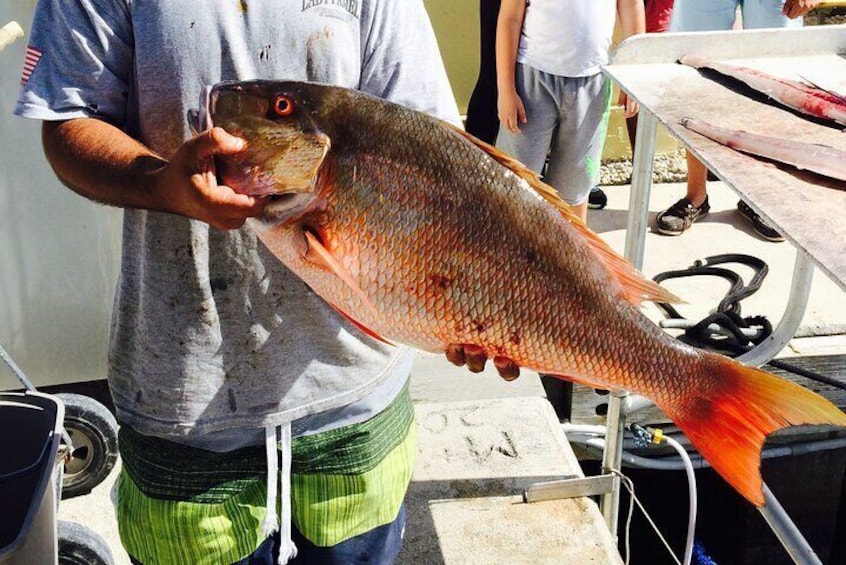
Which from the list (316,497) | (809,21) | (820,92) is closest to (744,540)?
(820,92)

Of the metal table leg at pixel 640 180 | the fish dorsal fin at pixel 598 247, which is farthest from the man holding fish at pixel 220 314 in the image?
the metal table leg at pixel 640 180

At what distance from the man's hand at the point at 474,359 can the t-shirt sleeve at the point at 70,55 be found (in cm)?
75

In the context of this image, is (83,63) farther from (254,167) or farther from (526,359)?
(526,359)

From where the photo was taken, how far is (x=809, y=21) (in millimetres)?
7129

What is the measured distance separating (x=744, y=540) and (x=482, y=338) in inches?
137

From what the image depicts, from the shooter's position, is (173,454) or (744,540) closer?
(173,454)

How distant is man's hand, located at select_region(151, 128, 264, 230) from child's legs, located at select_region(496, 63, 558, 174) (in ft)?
10.5

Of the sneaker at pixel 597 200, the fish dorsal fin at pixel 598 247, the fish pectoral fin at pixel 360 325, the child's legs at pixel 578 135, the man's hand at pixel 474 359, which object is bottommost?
the sneaker at pixel 597 200

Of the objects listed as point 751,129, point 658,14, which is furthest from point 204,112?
point 658,14

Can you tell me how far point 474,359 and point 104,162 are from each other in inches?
27.9

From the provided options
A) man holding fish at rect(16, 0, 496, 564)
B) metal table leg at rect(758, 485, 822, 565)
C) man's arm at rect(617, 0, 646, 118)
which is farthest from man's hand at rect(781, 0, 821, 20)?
man holding fish at rect(16, 0, 496, 564)

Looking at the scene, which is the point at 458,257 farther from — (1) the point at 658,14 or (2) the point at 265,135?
(1) the point at 658,14

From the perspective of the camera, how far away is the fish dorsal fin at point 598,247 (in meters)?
1.65

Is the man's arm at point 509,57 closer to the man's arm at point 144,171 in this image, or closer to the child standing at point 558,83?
the child standing at point 558,83
